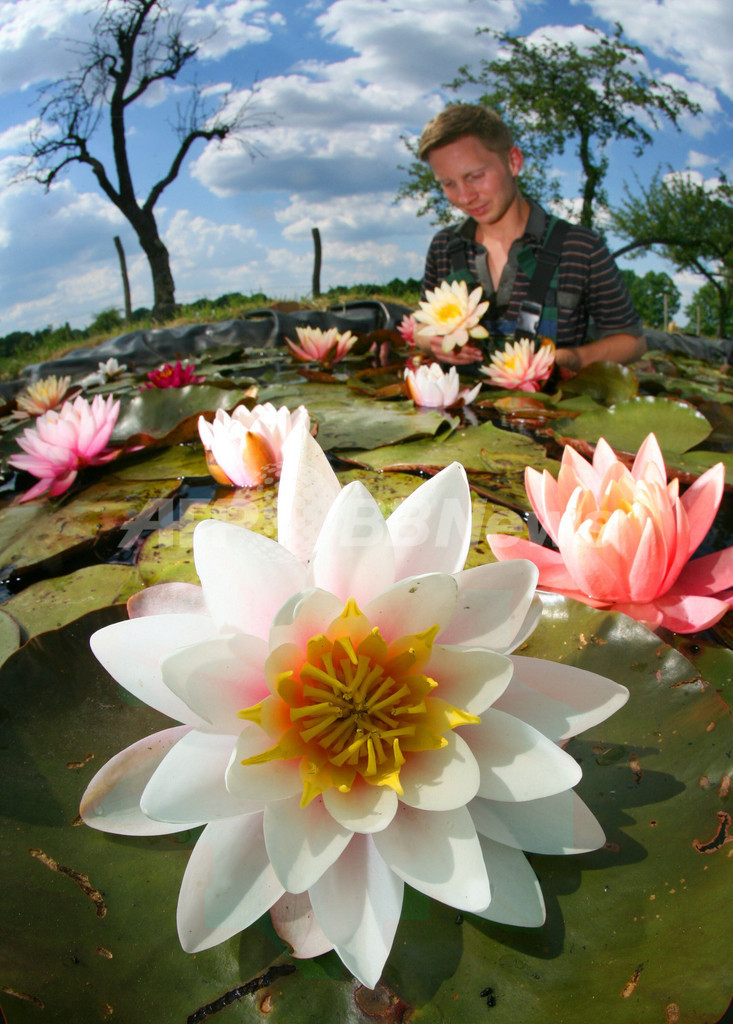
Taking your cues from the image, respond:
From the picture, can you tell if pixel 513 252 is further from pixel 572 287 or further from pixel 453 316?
pixel 453 316

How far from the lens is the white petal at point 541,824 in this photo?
0.32 meters

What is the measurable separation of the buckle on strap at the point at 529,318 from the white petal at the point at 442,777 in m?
2.22

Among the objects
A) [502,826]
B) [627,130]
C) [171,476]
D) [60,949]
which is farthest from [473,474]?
[627,130]

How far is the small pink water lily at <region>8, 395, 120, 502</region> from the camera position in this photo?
1.01 metres

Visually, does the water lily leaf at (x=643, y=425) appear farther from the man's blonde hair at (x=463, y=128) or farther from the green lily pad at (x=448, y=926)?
the man's blonde hair at (x=463, y=128)

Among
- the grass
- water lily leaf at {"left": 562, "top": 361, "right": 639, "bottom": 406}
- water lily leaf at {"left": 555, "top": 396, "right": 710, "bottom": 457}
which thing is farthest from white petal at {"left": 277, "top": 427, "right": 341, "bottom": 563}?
the grass

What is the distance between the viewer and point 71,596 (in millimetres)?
708

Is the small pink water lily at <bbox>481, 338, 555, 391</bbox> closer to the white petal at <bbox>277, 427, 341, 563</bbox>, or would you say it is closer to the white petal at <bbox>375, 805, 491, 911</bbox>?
the white petal at <bbox>277, 427, 341, 563</bbox>

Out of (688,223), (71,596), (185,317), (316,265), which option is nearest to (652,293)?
(688,223)

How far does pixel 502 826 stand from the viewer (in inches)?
12.8

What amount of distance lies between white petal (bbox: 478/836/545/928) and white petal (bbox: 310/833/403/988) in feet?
0.17

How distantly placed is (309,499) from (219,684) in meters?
0.13

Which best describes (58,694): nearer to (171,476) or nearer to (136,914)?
(136,914)

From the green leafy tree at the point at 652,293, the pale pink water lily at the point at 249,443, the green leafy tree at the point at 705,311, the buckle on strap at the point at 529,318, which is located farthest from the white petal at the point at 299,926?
the green leafy tree at the point at 652,293
